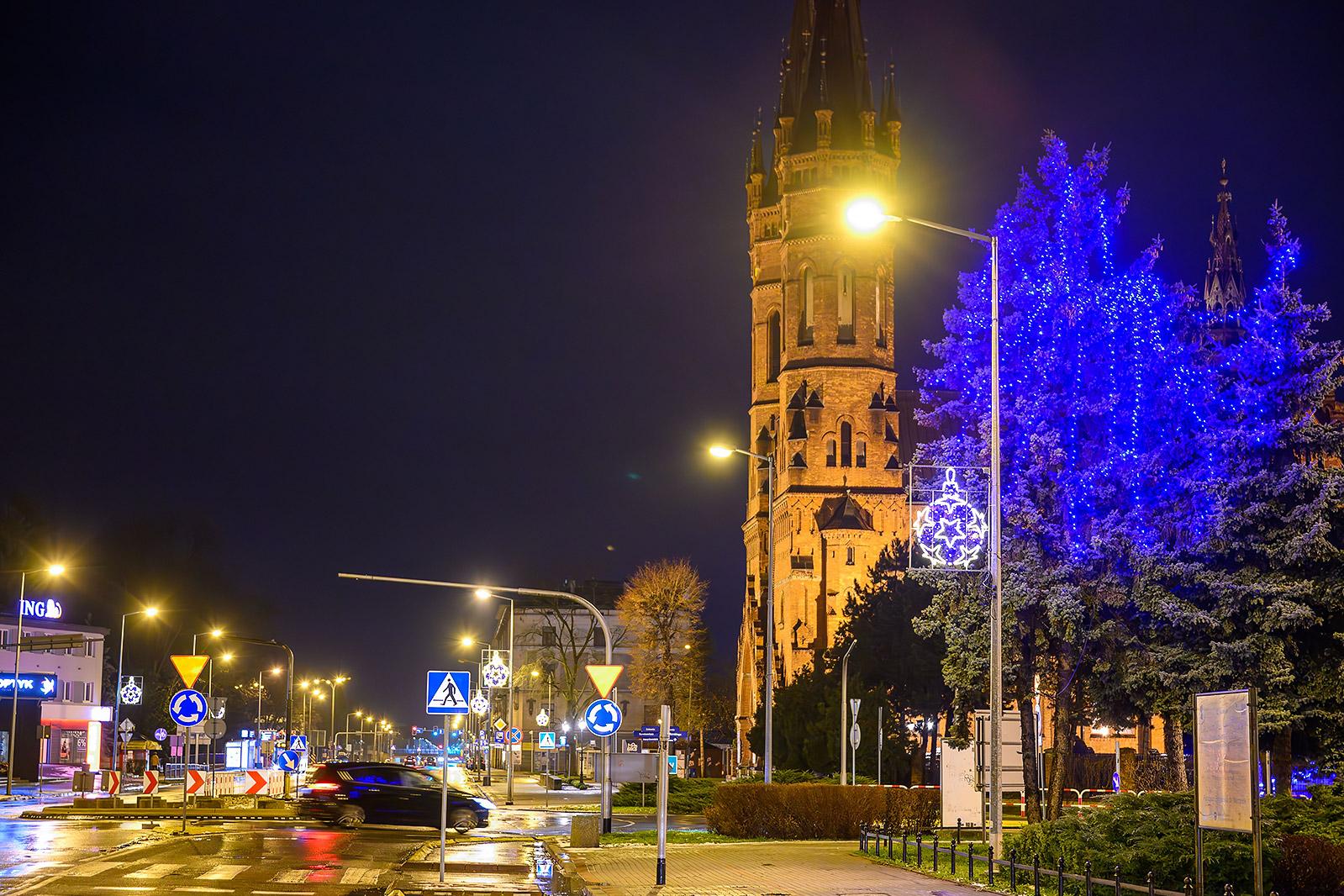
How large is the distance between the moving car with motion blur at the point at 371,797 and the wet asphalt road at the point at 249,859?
1.21 feet

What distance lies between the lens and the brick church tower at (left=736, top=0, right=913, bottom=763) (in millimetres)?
93688

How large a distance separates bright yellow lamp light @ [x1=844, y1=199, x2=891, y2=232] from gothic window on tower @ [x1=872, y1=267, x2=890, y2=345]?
77.1m

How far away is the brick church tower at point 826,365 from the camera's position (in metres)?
93.7

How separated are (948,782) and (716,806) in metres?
4.78

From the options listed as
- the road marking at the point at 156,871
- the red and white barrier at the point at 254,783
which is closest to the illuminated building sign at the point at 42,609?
the red and white barrier at the point at 254,783

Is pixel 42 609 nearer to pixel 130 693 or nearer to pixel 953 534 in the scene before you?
pixel 130 693

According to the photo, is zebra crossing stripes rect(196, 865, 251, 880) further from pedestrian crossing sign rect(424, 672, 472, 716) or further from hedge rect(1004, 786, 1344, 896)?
hedge rect(1004, 786, 1344, 896)

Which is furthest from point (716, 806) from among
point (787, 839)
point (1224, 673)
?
point (1224, 673)

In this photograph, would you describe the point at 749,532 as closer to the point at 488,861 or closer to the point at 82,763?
the point at 82,763

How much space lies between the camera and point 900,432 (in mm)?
105125

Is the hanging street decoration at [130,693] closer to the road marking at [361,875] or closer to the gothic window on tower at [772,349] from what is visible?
the gothic window on tower at [772,349]

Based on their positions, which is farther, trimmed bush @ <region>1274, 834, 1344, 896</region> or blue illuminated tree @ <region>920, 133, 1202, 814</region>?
blue illuminated tree @ <region>920, 133, 1202, 814</region>

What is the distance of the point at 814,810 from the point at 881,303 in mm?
70621

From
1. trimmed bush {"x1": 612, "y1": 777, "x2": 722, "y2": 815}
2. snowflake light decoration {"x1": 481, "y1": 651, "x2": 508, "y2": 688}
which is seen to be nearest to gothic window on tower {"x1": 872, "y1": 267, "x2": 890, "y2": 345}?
snowflake light decoration {"x1": 481, "y1": 651, "x2": 508, "y2": 688}
